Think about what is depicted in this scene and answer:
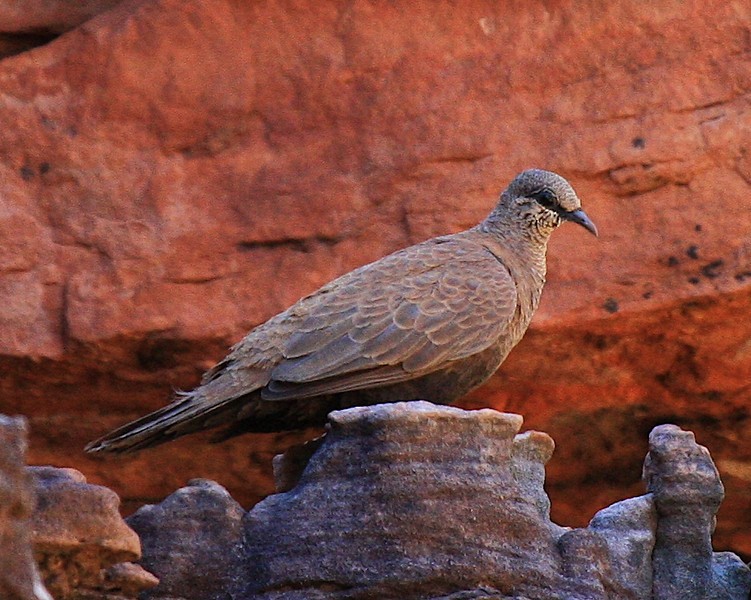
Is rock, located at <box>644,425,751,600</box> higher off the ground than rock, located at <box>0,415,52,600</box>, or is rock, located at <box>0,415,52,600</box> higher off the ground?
rock, located at <box>0,415,52,600</box>

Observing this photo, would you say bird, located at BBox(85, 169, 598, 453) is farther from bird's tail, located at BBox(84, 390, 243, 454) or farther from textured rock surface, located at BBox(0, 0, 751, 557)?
textured rock surface, located at BBox(0, 0, 751, 557)

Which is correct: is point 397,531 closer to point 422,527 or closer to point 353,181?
point 422,527

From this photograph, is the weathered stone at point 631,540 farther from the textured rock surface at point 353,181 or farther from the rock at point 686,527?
the textured rock surface at point 353,181

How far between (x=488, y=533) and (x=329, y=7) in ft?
11.9

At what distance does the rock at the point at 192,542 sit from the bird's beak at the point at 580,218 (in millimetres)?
2327

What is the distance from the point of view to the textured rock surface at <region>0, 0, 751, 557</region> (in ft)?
26.6

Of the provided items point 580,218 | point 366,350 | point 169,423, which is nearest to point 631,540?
point 366,350

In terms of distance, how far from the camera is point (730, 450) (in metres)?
8.64

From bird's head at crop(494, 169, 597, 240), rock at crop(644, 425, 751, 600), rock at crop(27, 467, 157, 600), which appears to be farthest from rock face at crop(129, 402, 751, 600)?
bird's head at crop(494, 169, 597, 240)

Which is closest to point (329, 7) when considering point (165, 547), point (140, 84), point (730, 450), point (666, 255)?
point (140, 84)

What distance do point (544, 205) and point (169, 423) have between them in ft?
6.37

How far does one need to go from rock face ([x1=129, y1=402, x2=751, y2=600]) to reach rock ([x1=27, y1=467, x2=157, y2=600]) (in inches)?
25.8

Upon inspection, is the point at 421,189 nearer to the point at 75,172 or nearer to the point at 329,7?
the point at 329,7

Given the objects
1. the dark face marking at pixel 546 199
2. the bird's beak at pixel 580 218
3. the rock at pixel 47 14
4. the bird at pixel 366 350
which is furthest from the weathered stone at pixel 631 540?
the rock at pixel 47 14
